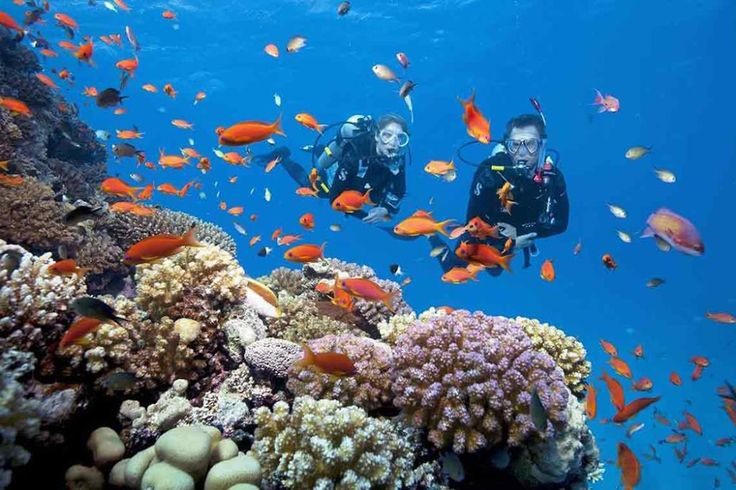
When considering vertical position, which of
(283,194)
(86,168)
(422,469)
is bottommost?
(283,194)

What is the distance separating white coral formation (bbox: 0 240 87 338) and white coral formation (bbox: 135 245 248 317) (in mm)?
800

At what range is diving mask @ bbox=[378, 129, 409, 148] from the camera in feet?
34.1

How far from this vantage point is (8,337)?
127 inches

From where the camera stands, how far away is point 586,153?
7781cm

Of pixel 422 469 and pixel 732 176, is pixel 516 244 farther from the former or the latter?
pixel 732 176

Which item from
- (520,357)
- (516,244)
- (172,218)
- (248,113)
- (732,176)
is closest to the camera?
(520,357)

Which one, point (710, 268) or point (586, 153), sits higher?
point (586, 153)

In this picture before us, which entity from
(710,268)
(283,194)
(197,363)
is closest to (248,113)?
(283,194)

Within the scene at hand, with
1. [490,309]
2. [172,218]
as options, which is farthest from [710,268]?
[172,218]

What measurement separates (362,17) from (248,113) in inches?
1310

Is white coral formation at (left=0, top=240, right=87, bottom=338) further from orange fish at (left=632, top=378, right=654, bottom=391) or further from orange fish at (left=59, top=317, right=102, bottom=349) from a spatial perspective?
orange fish at (left=632, top=378, right=654, bottom=391)

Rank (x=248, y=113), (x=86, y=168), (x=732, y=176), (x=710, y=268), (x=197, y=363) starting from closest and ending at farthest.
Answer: (x=197, y=363) → (x=86, y=168) → (x=248, y=113) → (x=732, y=176) → (x=710, y=268)

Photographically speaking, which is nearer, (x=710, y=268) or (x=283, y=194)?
(x=710, y=268)

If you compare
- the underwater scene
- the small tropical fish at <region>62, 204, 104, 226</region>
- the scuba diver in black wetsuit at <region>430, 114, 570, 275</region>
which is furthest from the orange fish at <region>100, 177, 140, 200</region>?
the scuba diver in black wetsuit at <region>430, 114, 570, 275</region>
